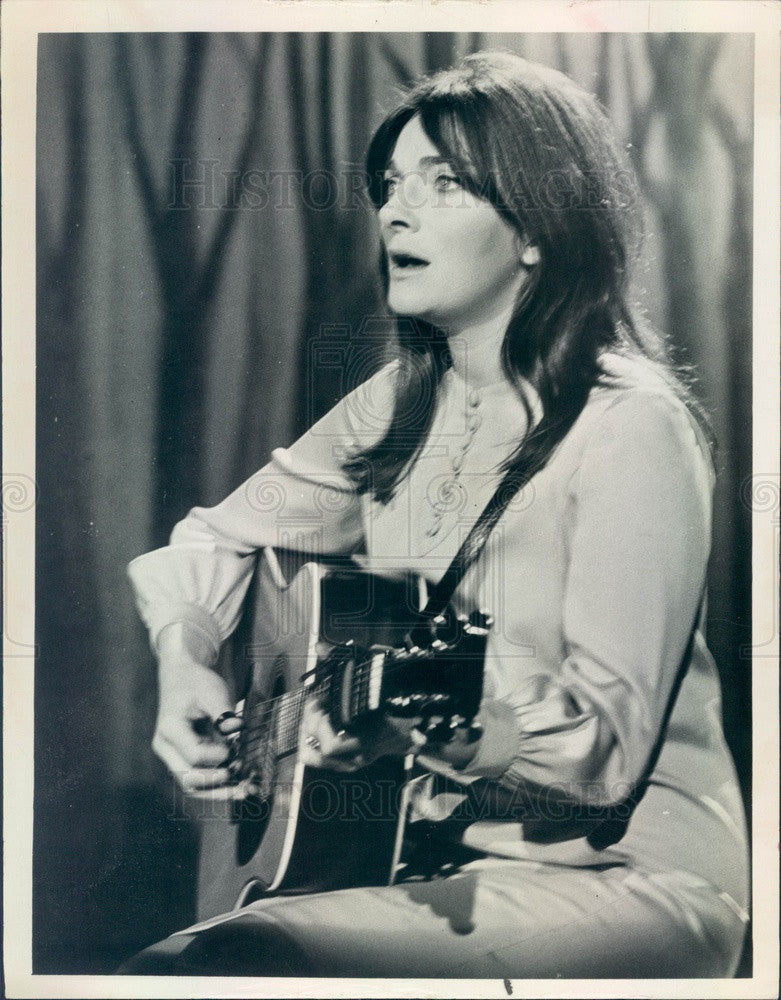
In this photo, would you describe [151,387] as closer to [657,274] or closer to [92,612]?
[92,612]

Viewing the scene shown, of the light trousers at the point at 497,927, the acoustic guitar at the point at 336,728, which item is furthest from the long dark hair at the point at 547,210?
the light trousers at the point at 497,927

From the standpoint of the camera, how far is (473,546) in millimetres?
1659

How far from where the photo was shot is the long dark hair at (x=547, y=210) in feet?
5.46

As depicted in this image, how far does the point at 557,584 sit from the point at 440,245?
691 mm

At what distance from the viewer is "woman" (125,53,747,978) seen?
5.38 ft

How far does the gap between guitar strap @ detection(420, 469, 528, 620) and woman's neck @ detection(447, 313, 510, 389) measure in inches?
7.6

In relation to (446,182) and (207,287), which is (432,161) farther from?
(207,287)

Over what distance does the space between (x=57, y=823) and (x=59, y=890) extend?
13 cm

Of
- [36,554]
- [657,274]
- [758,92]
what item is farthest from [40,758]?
[758,92]

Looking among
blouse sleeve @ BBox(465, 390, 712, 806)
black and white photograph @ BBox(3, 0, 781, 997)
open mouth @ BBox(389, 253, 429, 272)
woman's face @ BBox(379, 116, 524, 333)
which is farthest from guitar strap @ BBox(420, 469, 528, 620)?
open mouth @ BBox(389, 253, 429, 272)

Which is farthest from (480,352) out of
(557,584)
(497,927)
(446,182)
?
(497,927)

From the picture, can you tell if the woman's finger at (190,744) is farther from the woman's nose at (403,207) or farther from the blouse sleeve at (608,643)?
the woman's nose at (403,207)

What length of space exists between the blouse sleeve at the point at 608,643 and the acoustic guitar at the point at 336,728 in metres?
0.14

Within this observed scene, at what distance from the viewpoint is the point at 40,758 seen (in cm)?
172
